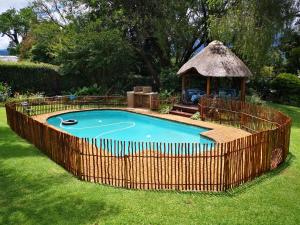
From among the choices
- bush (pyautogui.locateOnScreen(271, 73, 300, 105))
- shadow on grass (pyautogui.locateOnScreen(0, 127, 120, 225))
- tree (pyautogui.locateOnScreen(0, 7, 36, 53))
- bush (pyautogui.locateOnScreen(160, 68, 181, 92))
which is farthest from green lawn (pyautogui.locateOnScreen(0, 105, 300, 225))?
tree (pyautogui.locateOnScreen(0, 7, 36, 53))

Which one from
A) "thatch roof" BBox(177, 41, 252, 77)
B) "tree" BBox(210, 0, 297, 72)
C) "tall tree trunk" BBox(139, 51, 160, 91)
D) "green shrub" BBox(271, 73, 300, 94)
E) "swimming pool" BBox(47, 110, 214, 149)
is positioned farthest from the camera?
"tall tree trunk" BBox(139, 51, 160, 91)

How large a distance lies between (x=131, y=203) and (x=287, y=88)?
2334 cm

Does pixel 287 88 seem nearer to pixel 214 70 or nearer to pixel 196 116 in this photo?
pixel 214 70

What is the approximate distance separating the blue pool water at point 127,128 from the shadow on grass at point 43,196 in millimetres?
6152

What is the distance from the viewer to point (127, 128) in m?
17.9

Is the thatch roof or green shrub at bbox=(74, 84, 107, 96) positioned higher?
the thatch roof

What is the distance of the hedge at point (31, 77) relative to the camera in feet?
85.5

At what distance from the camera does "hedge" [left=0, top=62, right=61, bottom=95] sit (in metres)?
26.0

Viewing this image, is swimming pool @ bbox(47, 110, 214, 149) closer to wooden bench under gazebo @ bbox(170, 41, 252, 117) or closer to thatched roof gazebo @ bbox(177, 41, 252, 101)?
wooden bench under gazebo @ bbox(170, 41, 252, 117)

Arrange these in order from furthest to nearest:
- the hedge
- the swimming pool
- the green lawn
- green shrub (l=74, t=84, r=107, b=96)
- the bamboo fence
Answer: the hedge < green shrub (l=74, t=84, r=107, b=96) < the swimming pool < the bamboo fence < the green lawn

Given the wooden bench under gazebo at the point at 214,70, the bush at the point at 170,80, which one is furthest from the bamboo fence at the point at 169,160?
the bush at the point at 170,80

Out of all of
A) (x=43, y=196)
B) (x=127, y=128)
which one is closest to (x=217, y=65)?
(x=127, y=128)

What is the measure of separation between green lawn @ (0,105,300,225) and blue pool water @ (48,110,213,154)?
6173 millimetres

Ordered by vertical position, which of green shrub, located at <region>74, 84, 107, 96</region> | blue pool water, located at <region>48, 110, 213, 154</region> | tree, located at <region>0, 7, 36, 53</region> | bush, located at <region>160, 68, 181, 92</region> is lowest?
blue pool water, located at <region>48, 110, 213, 154</region>
